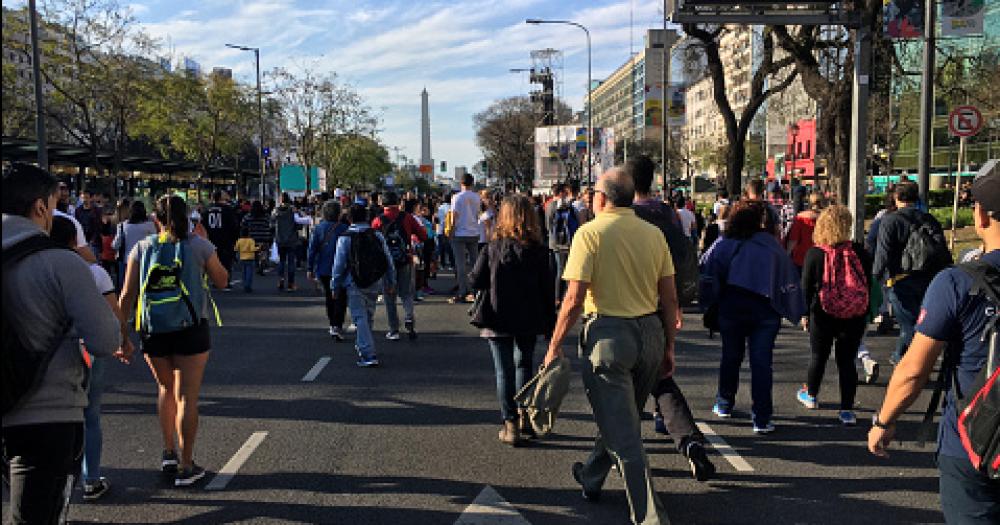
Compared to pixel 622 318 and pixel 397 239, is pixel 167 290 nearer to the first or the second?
pixel 622 318

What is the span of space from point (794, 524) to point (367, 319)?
517cm

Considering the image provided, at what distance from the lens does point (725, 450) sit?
5.36 meters

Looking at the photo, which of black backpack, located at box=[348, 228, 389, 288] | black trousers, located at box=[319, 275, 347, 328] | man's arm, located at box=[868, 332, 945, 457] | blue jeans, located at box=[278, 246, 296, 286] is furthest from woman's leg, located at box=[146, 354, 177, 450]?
blue jeans, located at box=[278, 246, 296, 286]

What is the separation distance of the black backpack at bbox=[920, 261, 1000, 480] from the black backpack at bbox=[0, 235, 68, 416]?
10.3ft

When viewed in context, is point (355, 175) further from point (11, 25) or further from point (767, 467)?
point (767, 467)

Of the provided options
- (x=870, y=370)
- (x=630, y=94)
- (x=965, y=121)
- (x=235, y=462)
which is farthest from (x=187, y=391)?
(x=630, y=94)

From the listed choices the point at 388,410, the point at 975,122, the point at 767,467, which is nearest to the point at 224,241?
the point at 388,410

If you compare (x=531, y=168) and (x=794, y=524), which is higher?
(x=531, y=168)

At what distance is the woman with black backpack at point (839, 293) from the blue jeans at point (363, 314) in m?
4.38

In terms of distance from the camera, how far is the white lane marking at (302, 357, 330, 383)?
7605 mm

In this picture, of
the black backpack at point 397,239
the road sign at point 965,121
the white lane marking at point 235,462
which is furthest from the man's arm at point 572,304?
the road sign at point 965,121

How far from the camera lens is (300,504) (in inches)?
174

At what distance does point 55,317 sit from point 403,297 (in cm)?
708

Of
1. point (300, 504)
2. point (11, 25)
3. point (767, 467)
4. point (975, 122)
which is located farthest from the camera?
point (11, 25)
